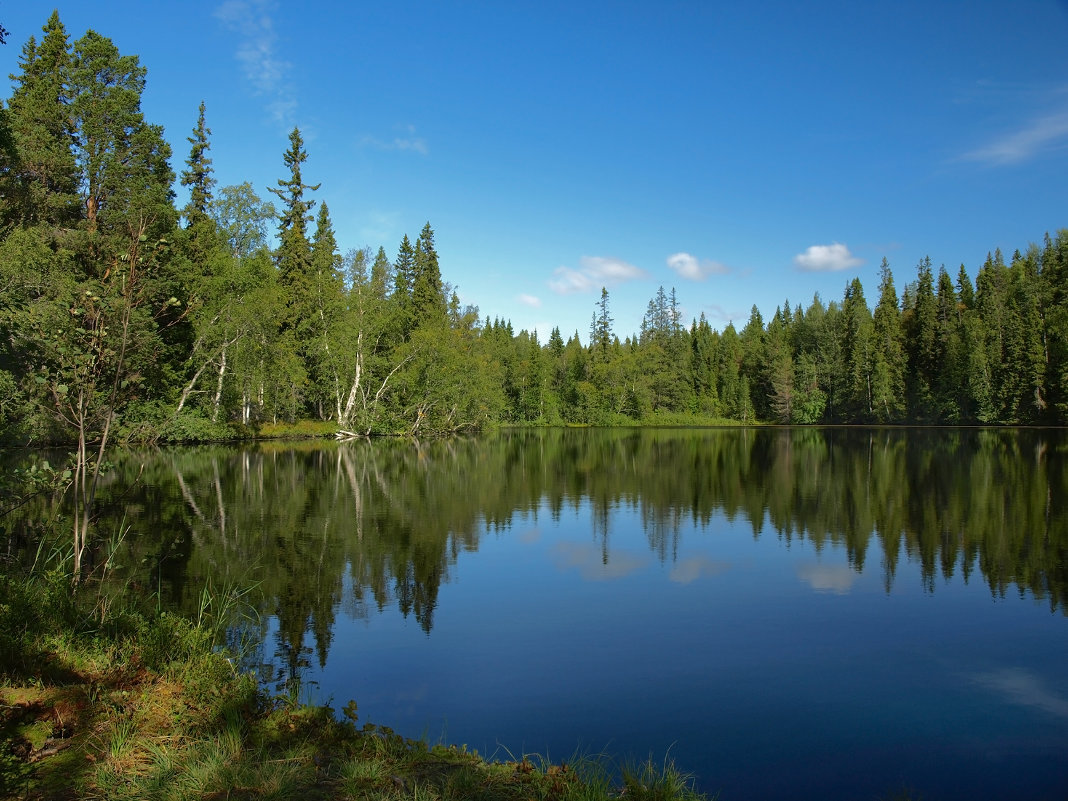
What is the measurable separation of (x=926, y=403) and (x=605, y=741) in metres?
80.4

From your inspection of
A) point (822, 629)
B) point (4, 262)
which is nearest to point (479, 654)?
point (822, 629)

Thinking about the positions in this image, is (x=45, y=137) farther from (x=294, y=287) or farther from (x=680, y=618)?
(x=680, y=618)

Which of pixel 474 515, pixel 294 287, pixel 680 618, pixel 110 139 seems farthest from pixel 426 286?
pixel 680 618

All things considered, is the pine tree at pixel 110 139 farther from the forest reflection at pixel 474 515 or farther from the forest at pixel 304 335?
the forest reflection at pixel 474 515

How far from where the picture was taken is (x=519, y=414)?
8512 centimetres

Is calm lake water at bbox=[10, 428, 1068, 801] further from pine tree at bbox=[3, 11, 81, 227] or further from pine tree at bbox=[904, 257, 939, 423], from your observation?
pine tree at bbox=[904, 257, 939, 423]

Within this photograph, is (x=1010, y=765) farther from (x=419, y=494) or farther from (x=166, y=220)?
(x=166, y=220)

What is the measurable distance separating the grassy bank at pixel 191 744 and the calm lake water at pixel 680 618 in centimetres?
106

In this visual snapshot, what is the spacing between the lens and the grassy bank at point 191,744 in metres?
3.94

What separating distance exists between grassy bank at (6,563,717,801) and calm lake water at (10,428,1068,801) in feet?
3.49

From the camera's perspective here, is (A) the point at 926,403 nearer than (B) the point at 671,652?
No

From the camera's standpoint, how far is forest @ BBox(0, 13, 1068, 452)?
11.5m

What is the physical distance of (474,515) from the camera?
1748 centimetres

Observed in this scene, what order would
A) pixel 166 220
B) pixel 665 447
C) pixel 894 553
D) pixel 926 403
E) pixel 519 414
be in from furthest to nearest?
pixel 519 414
pixel 926 403
pixel 665 447
pixel 166 220
pixel 894 553
